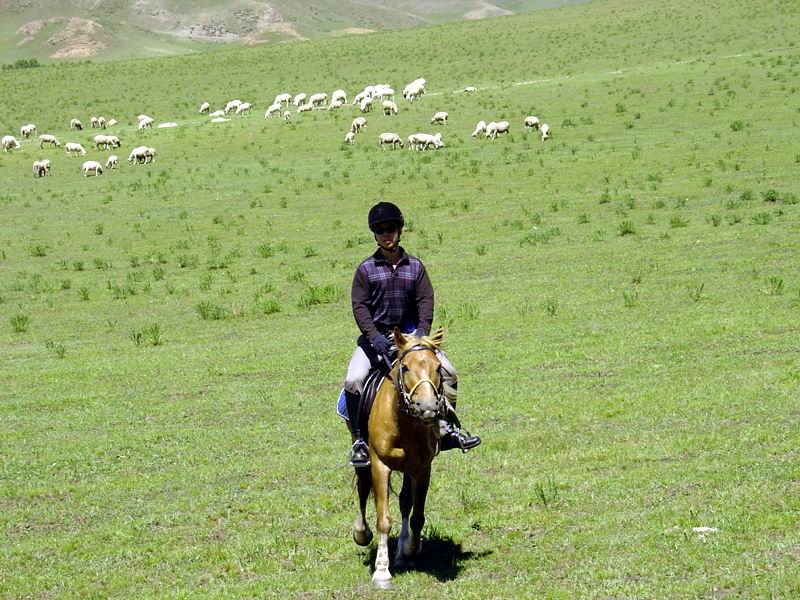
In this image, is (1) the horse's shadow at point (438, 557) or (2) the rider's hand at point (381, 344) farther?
(1) the horse's shadow at point (438, 557)

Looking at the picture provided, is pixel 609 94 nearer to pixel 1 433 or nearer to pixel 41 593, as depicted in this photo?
pixel 1 433

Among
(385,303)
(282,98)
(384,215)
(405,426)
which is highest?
(282,98)

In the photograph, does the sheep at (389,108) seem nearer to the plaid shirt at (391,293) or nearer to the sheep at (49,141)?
the sheep at (49,141)

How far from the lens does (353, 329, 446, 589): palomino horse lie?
762cm

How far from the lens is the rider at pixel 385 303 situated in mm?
8508

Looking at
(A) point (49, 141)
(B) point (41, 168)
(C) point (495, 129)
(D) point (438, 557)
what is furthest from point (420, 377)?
(A) point (49, 141)

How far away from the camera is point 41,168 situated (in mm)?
50469

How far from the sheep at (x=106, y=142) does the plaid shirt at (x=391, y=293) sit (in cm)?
5083

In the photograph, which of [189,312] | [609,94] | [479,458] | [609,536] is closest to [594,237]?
[189,312]

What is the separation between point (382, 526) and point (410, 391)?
1.20 m

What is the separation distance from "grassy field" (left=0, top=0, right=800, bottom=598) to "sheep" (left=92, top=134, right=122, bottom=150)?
9.80 feet

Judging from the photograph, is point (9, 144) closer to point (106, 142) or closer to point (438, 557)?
point (106, 142)

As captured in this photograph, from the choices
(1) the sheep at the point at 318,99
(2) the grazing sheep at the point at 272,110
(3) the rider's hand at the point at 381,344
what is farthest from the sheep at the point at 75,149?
(3) the rider's hand at the point at 381,344

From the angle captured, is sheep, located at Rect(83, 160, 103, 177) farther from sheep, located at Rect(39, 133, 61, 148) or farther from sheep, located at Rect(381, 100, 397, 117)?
sheep, located at Rect(381, 100, 397, 117)
